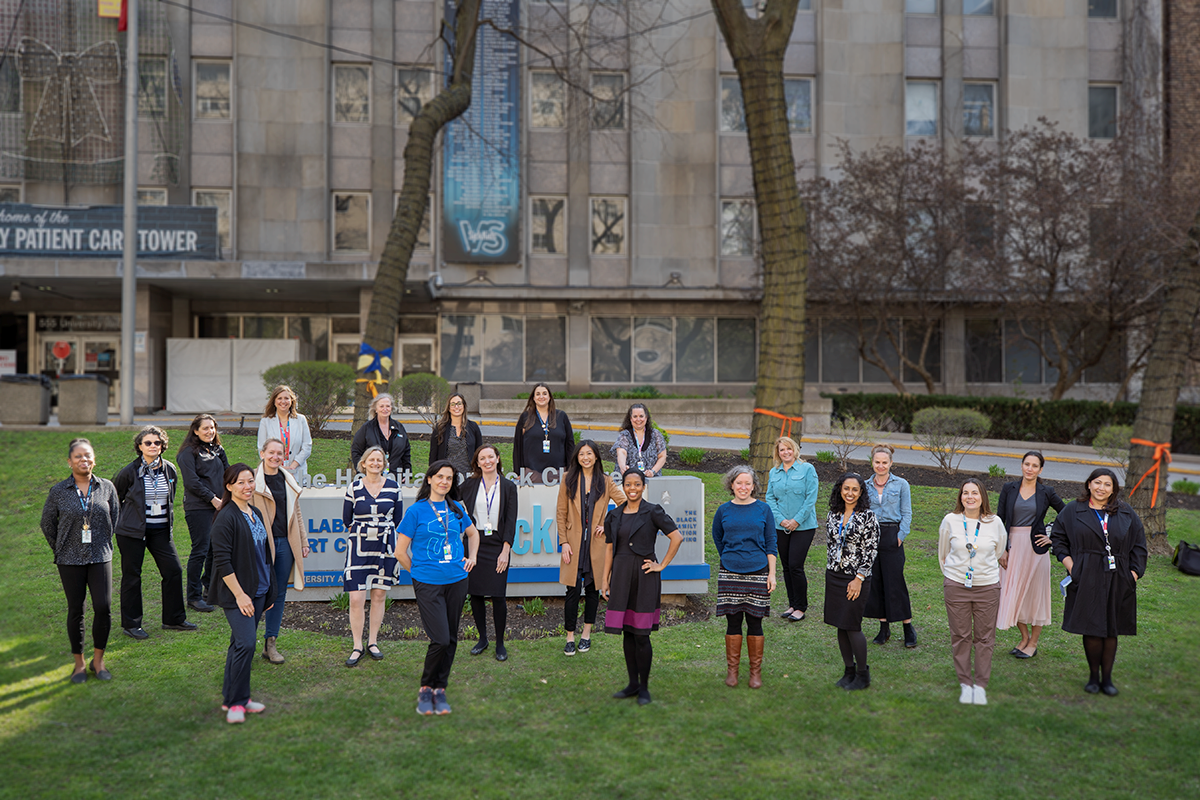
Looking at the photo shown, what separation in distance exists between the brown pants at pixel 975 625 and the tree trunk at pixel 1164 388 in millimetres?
5434

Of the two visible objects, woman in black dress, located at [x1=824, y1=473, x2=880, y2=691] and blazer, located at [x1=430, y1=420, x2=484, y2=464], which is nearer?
woman in black dress, located at [x1=824, y1=473, x2=880, y2=691]

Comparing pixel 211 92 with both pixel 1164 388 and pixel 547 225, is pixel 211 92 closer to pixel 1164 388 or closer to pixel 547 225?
pixel 547 225

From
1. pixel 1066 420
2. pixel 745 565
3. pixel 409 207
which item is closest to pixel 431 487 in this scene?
pixel 745 565

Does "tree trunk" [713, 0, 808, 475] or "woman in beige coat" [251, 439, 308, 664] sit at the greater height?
"tree trunk" [713, 0, 808, 475]

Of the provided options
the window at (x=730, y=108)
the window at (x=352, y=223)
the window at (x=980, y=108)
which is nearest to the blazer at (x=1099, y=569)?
the window at (x=730, y=108)

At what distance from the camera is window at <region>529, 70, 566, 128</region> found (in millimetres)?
27547

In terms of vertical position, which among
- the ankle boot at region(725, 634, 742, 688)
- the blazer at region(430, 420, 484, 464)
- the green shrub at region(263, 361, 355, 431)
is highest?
the green shrub at region(263, 361, 355, 431)

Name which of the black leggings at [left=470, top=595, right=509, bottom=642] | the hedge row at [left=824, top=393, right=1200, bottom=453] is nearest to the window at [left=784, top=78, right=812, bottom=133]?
the hedge row at [left=824, top=393, right=1200, bottom=453]

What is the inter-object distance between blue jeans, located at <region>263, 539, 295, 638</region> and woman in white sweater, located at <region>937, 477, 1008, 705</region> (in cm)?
469

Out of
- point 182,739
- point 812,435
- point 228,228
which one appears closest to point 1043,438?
point 812,435

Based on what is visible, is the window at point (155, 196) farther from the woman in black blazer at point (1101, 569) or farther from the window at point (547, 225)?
the woman in black blazer at point (1101, 569)

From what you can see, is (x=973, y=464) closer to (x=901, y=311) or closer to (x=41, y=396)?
(x=901, y=311)

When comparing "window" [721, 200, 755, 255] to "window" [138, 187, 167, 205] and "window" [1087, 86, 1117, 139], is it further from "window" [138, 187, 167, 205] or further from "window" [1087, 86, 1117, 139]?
"window" [138, 187, 167, 205]

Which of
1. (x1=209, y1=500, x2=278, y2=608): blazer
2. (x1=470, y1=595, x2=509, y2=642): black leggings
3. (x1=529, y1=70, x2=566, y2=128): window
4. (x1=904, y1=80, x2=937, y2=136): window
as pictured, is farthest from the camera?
(x1=904, y1=80, x2=937, y2=136): window
